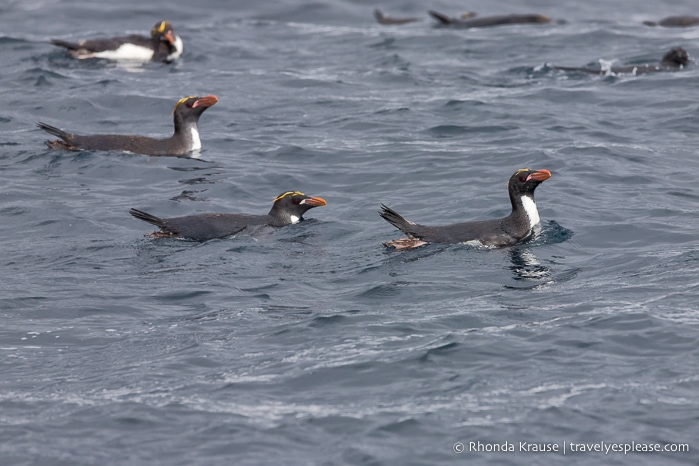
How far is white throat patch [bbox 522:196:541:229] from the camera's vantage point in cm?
1286

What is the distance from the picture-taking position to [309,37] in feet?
82.6

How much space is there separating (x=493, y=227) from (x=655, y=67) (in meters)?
9.52

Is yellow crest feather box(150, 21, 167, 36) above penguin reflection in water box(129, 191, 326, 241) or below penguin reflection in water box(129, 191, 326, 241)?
above

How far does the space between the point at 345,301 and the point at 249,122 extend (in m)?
8.62

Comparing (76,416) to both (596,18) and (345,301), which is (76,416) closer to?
(345,301)

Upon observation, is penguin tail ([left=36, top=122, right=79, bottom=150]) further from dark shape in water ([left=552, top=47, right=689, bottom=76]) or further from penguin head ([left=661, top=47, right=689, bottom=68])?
penguin head ([left=661, top=47, right=689, bottom=68])

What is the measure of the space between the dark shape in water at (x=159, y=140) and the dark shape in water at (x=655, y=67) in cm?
752

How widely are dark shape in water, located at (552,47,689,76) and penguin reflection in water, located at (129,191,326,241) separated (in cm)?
890

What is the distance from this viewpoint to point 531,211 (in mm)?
12898

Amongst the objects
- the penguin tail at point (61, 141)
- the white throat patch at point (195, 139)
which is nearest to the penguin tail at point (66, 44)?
the penguin tail at point (61, 141)

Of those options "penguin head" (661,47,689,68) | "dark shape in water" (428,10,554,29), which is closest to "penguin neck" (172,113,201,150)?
"penguin head" (661,47,689,68)

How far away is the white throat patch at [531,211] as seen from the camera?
12.9 meters

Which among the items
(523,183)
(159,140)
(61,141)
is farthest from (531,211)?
(61,141)

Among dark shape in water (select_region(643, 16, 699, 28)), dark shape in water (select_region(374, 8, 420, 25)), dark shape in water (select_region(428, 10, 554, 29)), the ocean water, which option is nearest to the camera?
the ocean water
